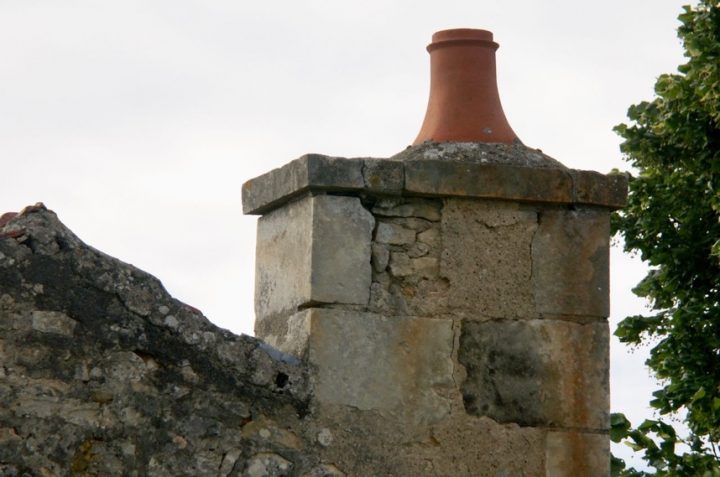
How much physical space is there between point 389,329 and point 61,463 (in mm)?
1086

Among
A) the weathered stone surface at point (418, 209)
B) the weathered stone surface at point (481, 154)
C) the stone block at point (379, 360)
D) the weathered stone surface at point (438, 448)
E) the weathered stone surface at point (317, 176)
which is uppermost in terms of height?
the weathered stone surface at point (481, 154)

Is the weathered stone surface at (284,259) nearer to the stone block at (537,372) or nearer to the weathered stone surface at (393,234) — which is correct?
the weathered stone surface at (393,234)

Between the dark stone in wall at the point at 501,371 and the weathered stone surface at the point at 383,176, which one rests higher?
the weathered stone surface at the point at 383,176

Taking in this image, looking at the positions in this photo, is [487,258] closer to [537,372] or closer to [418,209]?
[418,209]

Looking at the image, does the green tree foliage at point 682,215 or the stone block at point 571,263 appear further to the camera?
the green tree foliage at point 682,215

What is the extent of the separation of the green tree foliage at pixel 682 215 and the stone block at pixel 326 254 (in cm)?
643

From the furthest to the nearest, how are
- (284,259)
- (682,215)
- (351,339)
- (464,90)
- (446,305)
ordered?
(682,215)
(464,90)
(284,259)
(446,305)
(351,339)

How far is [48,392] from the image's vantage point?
4.31m

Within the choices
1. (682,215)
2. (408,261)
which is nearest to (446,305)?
(408,261)

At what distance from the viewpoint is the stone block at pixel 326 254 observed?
4.66 meters

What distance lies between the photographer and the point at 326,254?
15.3 ft

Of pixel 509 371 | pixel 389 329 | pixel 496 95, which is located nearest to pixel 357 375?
pixel 389 329

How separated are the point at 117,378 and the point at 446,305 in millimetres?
1073

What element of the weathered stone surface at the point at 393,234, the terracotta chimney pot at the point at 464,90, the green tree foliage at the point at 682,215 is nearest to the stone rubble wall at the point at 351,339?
the weathered stone surface at the point at 393,234
